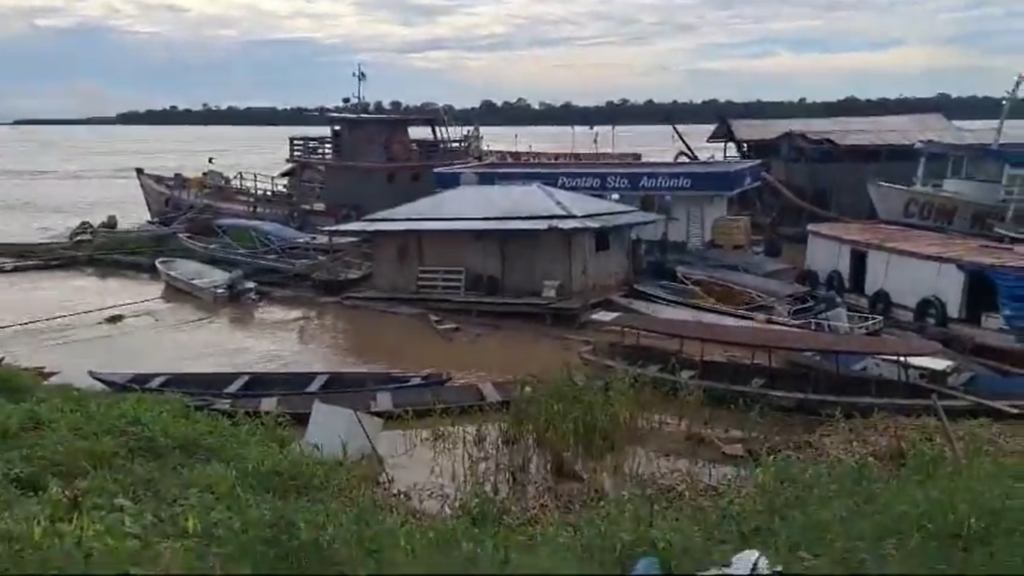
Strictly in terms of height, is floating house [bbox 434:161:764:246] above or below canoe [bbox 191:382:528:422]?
above

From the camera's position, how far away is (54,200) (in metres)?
53.4

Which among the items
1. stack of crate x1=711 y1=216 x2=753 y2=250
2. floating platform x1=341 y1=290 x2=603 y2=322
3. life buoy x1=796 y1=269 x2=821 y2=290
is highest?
stack of crate x1=711 y1=216 x2=753 y2=250

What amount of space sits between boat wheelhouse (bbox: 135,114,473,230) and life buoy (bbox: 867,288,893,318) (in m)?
14.8

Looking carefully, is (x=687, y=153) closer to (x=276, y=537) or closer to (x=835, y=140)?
(x=835, y=140)

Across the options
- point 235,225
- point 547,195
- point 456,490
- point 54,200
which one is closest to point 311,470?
point 456,490

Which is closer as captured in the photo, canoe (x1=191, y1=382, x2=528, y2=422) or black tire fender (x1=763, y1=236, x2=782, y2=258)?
canoe (x1=191, y1=382, x2=528, y2=422)

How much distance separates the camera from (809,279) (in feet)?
65.9

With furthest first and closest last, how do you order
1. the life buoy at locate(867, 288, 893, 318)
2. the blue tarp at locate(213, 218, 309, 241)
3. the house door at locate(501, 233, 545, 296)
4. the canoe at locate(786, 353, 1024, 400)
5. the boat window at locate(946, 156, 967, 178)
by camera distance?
the blue tarp at locate(213, 218, 309, 241), the boat window at locate(946, 156, 967, 178), the house door at locate(501, 233, 545, 296), the life buoy at locate(867, 288, 893, 318), the canoe at locate(786, 353, 1024, 400)

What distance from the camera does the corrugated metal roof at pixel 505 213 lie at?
19.9 meters

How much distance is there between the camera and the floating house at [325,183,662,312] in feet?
65.8

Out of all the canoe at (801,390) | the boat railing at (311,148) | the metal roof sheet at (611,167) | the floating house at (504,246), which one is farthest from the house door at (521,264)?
the boat railing at (311,148)

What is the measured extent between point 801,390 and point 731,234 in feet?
35.3

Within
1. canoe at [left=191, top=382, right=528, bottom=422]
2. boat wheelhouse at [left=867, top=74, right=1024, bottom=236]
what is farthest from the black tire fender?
canoe at [left=191, top=382, right=528, bottom=422]

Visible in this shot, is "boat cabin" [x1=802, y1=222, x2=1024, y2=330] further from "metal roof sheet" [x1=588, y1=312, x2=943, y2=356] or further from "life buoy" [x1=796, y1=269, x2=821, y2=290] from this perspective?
"metal roof sheet" [x1=588, y1=312, x2=943, y2=356]
